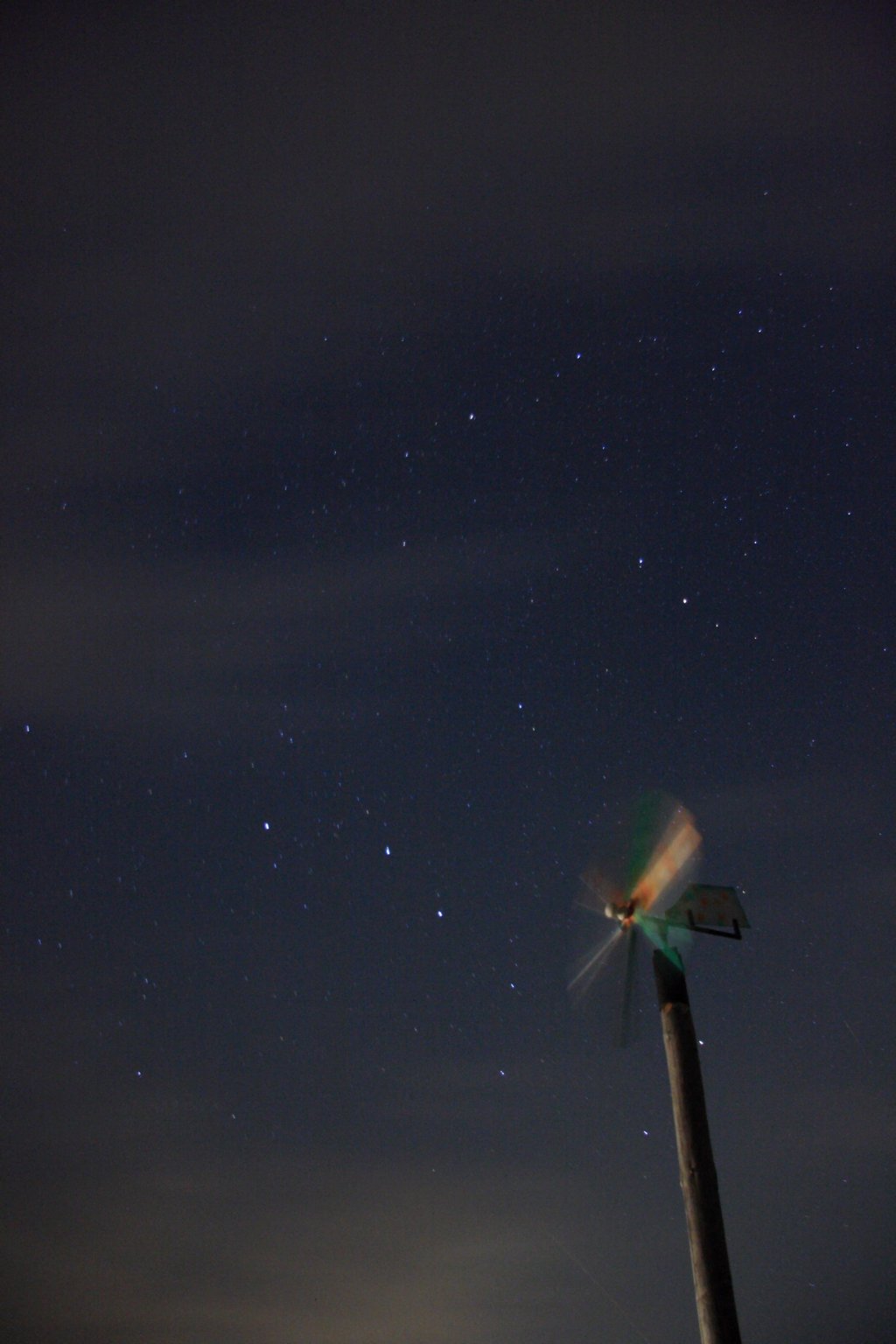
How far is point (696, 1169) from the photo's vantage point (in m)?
9.54

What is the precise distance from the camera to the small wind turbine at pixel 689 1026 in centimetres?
923

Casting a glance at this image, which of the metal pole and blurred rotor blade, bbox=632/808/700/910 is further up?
blurred rotor blade, bbox=632/808/700/910

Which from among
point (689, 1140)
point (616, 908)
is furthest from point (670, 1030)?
point (616, 908)

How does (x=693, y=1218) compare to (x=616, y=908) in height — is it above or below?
below

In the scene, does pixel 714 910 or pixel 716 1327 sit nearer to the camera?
pixel 716 1327

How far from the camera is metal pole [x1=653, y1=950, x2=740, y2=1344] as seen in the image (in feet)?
30.1

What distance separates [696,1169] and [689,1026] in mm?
1118

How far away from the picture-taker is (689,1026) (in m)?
10.1

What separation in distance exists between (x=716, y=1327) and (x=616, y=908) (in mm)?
3711

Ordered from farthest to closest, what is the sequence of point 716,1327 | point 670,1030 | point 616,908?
point 616,908
point 670,1030
point 716,1327

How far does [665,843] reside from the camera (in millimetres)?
11766

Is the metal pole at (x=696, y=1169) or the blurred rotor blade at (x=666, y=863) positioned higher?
the blurred rotor blade at (x=666, y=863)

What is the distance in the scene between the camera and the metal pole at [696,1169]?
9.16 meters

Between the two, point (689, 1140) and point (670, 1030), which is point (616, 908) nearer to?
point (670, 1030)
